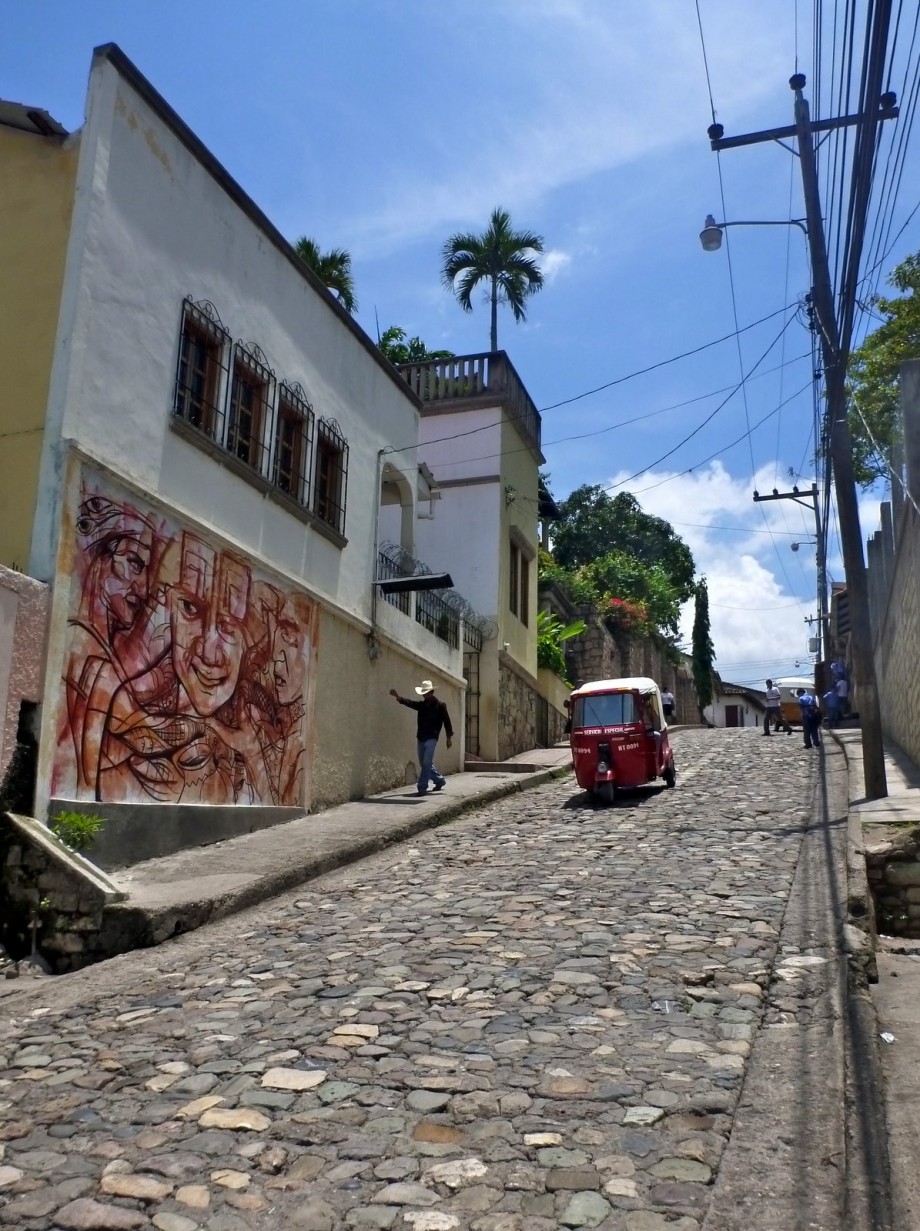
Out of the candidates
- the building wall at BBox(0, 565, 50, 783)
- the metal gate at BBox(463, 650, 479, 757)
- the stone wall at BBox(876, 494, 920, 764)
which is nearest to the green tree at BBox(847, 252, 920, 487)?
the stone wall at BBox(876, 494, 920, 764)

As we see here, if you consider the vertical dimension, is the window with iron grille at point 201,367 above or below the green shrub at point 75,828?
above

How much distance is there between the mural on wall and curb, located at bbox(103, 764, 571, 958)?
1495mm

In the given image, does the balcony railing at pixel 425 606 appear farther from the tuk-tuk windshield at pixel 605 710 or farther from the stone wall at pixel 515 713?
the tuk-tuk windshield at pixel 605 710

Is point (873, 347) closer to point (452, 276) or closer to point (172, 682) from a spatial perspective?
point (452, 276)

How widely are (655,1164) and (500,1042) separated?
1397 mm

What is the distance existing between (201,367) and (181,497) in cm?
179

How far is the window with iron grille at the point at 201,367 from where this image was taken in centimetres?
1093

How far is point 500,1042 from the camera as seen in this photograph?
506 centimetres

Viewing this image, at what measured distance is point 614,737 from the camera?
48.5ft

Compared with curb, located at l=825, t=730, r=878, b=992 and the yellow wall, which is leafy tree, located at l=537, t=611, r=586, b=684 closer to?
curb, located at l=825, t=730, r=878, b=992

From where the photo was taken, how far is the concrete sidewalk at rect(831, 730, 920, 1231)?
3.80 meters


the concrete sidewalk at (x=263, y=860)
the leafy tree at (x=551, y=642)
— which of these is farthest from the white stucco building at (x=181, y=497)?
the leafy tree at (x=551, y=642)

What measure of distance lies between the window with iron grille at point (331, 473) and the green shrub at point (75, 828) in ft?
20.6

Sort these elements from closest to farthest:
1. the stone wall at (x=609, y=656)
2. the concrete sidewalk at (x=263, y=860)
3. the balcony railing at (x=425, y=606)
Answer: the concrete sidewalk at (x=263, y=860) < the balcony railing at (x=425, y=606) < the stone wall at (x=609, y=656)
